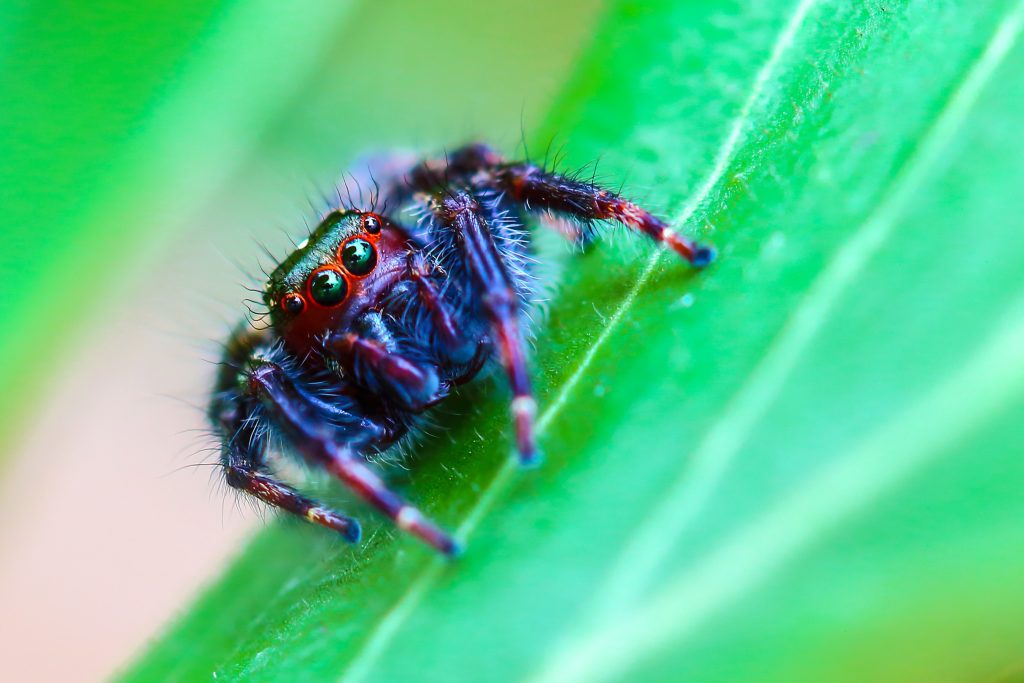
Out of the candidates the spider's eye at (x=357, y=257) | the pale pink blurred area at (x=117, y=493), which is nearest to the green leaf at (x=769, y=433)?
the spider's eye at (x=357, y=257)

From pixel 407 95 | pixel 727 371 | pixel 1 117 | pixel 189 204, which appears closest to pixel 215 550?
pixel 189 204

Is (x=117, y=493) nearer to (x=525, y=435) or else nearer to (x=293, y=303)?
(x=293, y=303)

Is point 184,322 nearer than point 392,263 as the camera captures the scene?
No

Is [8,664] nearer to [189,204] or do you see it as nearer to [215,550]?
[215,550]

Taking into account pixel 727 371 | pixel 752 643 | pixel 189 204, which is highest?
pixel 189 204

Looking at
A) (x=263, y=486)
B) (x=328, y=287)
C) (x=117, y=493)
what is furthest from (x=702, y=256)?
(x=117, y=493)

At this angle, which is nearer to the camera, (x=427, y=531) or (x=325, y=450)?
(x=427, y=531)

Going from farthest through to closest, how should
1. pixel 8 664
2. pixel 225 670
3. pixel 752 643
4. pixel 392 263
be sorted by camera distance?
pixel 8 664, pixel 392 263, pixel 225 670, pixel 752 643
